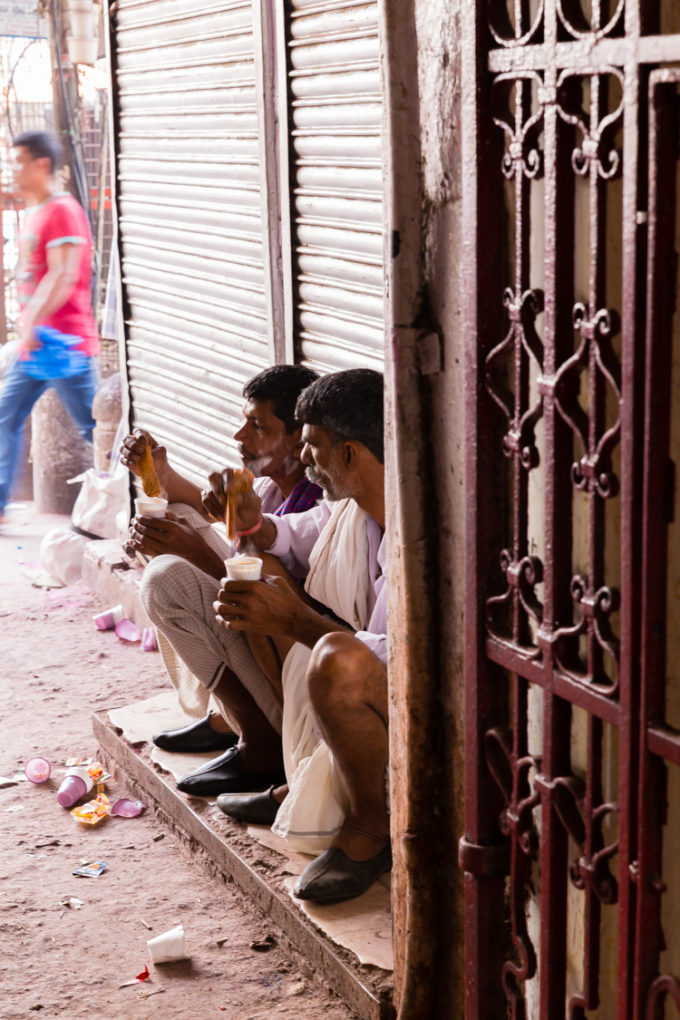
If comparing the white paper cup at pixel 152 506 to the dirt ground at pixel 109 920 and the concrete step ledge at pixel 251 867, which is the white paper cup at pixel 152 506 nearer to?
the concrete step ledge at pixel 251 867

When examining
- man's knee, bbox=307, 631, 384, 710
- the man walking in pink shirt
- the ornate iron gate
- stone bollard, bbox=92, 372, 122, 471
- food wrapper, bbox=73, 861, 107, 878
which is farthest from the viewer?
stone bollard, bbox=92, 372, 122, 471

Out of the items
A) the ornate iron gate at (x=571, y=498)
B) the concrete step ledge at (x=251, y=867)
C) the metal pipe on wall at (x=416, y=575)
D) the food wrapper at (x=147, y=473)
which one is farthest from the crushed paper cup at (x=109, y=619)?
the ornate iron gate at (x=571, y=498)

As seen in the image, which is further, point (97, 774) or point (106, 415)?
point (106, 415)

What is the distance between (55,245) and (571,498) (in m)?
5.49

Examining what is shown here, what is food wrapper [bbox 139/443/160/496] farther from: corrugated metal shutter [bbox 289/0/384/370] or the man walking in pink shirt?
the man walking in pink shirt

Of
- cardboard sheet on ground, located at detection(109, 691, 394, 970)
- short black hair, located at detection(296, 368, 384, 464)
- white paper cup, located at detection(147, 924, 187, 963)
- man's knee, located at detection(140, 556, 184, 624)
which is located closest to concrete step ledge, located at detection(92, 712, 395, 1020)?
cardboard sheet on ground, located at detection(109, 691, 394, 970)

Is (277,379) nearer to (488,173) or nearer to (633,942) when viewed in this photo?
(488,173)

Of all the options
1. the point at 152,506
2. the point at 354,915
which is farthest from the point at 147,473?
the point at 354,915

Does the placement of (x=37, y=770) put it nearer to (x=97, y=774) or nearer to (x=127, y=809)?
(x=97, y=774)

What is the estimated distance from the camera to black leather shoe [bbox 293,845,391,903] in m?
3.34

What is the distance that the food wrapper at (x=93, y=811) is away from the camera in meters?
4.19

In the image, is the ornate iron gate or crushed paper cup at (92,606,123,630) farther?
crushed paper cup at (92,606,123,630)

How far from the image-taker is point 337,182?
411 cm

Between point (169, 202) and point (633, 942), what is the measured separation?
13.6 ft
